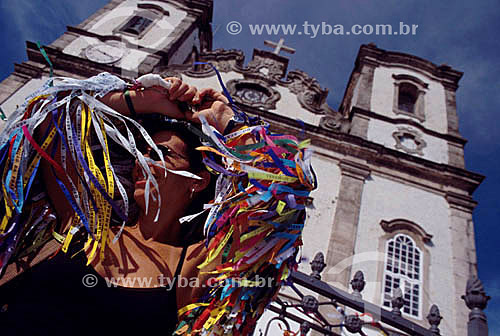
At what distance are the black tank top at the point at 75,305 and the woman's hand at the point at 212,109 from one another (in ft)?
3.33

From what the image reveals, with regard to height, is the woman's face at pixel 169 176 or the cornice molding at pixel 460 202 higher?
the cornice molding at pixel 460 202

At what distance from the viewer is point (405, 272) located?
968 centimetres

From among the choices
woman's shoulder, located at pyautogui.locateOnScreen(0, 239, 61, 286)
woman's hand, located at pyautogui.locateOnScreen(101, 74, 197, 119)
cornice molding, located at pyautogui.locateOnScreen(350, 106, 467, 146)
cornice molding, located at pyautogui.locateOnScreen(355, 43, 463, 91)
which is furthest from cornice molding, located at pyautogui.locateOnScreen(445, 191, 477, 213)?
woman's shoulder, located at pyautogui.locateOnScreen(0, 239, 61, 286)

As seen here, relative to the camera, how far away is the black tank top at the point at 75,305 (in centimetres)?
190

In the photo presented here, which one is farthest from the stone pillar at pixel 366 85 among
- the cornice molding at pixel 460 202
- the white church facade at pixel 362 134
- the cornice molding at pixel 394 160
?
the cornice molding at pixel 460 202

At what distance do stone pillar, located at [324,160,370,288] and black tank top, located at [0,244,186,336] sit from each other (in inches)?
293

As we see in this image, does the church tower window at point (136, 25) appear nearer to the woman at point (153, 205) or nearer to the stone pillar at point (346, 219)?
the stone pillar at point (346, 219)

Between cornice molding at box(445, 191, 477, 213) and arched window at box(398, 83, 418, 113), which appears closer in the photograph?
cornice molding at box(445, 191, 477, 213)

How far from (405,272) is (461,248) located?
1874 millimetres

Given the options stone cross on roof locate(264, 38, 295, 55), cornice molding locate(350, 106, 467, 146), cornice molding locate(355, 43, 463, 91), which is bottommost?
cornice molding locate(350, 106, 467, 146)

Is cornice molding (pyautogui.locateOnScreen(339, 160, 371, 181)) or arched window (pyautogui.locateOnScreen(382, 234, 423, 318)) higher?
cornice molding (pyautogui.locateOnScreen(339, 160, 371, 181))

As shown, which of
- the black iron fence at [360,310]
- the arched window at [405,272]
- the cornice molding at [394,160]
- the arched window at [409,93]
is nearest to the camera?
the black iron fence at [360,310]

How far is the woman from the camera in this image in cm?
207

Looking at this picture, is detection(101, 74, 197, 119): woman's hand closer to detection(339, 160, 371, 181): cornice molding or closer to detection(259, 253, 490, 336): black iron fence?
detection(259, 253, 490, 336): black iron fence
